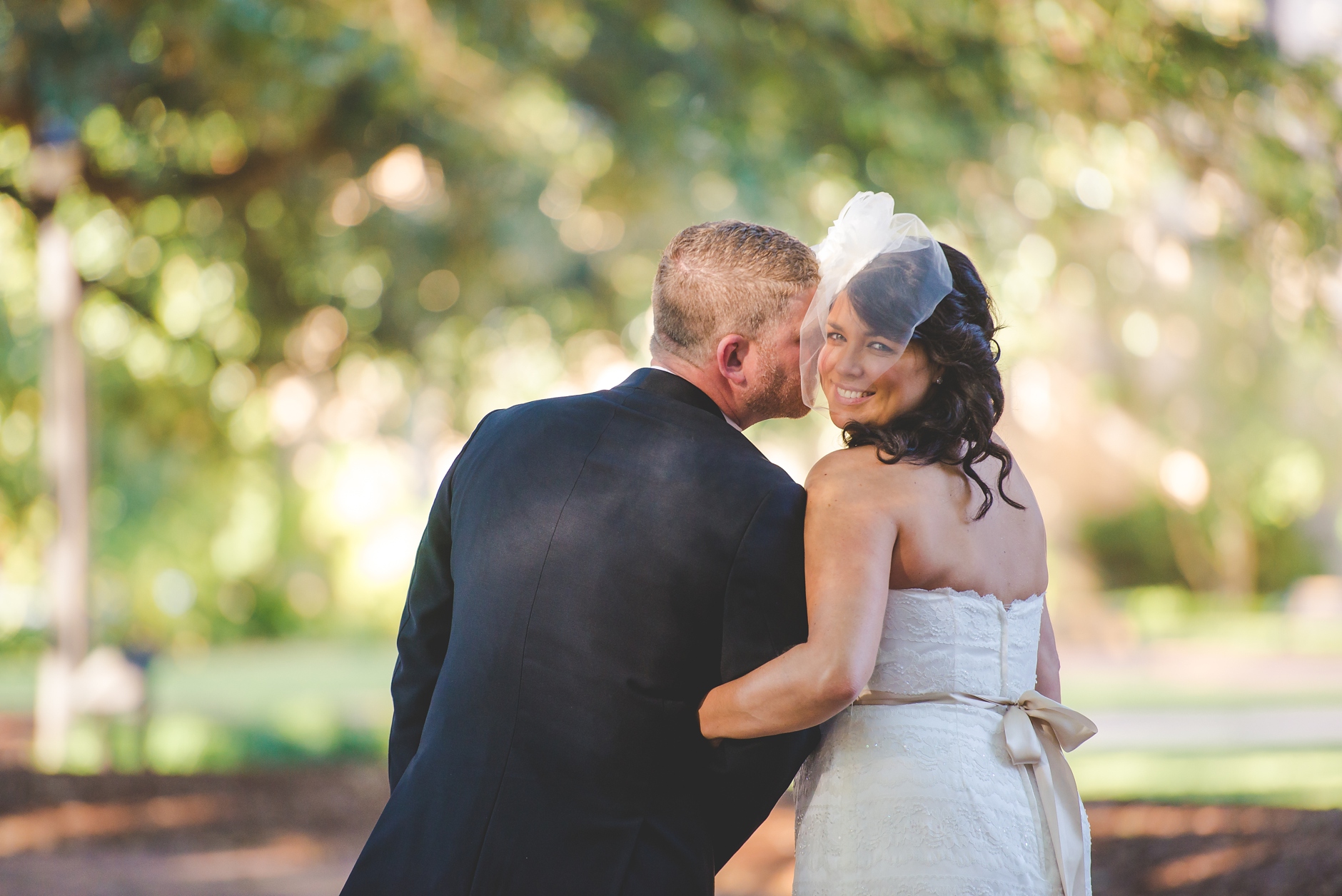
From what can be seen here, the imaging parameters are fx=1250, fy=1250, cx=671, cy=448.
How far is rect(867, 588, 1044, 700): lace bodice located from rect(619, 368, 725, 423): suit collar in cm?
49

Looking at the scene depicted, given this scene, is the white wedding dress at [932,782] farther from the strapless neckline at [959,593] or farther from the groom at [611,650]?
the groom at [611,650]

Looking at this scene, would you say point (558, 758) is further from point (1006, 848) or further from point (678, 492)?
point (1006, 848)

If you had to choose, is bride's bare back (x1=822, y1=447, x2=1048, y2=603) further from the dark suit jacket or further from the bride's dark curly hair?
the dark suit jacket

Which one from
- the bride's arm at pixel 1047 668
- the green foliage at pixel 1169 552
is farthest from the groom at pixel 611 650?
the green foliage at pixel 1169 552

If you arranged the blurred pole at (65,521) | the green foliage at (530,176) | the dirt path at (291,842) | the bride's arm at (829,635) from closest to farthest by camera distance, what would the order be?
1. the bride's arm at (829,635)
2. the dirt path at (291,842)
3. the green foliage at (530,176)
4. the blurred pole at (65,521)

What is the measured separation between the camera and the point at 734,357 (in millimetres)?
2354

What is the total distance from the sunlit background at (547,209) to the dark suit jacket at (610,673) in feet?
3.94

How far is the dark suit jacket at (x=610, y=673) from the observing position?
2.10 metres

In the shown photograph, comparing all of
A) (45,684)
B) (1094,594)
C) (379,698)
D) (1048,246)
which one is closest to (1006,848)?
(1048,246)

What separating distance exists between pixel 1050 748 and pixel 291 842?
6556 mm

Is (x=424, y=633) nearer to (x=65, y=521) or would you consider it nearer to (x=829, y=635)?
(x=829, y=635)

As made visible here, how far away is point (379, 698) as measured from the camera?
1617 centimetres

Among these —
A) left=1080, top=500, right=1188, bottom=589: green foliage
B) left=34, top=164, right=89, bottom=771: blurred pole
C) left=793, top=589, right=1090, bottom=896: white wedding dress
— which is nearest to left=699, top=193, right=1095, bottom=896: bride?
left=793, top=589, right=1090, bottom=896: white wedding dress

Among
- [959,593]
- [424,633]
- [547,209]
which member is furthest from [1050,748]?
[547,209]
